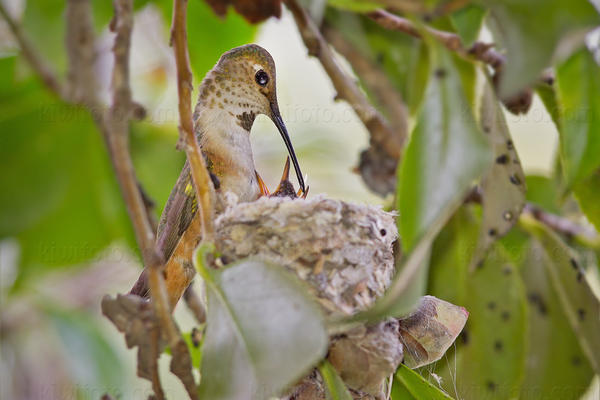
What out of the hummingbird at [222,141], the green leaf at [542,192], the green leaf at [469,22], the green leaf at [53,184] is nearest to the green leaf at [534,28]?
the green leaf at [469,22]

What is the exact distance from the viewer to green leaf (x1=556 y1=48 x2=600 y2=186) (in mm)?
1563

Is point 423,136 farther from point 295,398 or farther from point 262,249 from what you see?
point 295,398

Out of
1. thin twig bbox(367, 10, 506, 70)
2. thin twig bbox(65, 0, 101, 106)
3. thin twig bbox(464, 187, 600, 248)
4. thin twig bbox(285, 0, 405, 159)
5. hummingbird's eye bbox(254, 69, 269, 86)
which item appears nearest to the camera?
hummingbird's eye bbox(254, 69, 269, 86)

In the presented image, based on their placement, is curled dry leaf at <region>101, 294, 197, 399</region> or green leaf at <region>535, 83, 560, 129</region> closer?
curled dry leaf at <region>101, 294, 197, 399</region>

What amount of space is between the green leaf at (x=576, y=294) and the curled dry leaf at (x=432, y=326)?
2.21 ft

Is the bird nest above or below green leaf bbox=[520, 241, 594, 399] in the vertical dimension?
above

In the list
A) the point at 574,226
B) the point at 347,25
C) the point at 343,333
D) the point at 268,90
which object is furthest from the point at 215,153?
the point at 574,226

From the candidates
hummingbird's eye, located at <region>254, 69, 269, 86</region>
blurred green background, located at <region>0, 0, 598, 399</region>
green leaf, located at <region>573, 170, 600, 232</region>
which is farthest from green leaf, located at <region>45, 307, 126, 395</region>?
green leaf, located at <region>573, 170, 600, 232</region>

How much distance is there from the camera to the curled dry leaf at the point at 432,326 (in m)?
1.33

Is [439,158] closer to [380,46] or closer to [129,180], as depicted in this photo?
[129,180]

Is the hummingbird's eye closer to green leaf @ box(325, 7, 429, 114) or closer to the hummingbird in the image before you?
the hummingbird

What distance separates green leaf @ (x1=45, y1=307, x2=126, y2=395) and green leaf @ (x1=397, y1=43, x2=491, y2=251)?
1667 millimetres

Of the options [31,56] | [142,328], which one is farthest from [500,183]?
[31,56]

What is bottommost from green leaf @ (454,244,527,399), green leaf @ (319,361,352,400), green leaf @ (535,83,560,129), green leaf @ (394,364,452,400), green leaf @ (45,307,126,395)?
green leaf @ (45,307,126,395)
